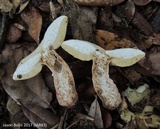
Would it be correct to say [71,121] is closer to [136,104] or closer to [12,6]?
[136,104]

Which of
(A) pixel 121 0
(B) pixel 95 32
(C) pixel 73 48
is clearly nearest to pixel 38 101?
(C) pixel 73 48

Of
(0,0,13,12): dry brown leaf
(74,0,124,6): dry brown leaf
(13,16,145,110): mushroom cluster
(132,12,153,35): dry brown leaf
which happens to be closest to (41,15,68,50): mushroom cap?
(13,16,145,110): mushroom cluster

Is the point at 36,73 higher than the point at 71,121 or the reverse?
higher

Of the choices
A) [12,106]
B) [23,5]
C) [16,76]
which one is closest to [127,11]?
[23,5]

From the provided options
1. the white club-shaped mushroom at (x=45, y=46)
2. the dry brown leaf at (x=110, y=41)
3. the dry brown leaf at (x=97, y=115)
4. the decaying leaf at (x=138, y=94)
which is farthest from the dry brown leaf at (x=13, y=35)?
the decaying leaf at (x=138, y=94)

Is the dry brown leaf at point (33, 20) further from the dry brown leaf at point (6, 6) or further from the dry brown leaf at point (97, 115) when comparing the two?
the dry brown leaf at point (97, 115)
